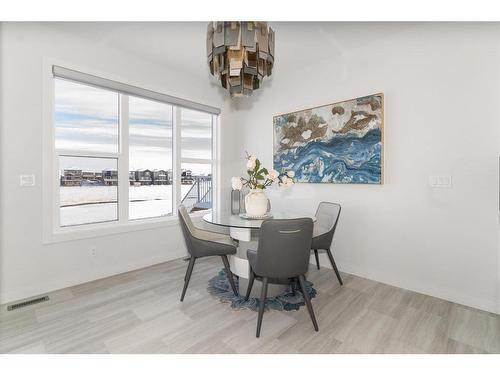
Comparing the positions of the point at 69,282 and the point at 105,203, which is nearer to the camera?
the point at 69,282

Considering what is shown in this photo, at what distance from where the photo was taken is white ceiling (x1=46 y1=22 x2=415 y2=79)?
2.39m

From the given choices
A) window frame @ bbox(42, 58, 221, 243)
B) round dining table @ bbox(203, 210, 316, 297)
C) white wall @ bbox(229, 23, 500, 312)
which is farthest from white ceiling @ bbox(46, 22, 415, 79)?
round dining table @ bbox(203, 210, 316, 297)

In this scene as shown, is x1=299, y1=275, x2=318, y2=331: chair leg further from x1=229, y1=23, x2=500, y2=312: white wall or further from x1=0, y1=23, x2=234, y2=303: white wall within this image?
x1=0, y1=23, x2=234, y2=303: white wall

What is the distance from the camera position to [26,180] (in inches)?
89.4

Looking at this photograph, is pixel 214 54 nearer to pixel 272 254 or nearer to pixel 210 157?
pixel 272 254

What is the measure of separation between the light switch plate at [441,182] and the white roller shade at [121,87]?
2963mm

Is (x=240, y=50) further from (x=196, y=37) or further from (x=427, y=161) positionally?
(x=427, y=161)

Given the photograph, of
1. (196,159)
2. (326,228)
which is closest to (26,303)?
(196,159)

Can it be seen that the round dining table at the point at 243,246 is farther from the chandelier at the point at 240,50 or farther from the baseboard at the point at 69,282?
the baseboard at the point at 69,282

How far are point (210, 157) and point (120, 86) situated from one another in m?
1.59

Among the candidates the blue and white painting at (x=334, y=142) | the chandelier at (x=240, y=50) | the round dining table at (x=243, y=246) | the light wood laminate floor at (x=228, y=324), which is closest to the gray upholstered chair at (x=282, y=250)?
the light wood laminate floor at (x=228, y=324)

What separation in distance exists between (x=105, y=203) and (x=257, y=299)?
2.10 m

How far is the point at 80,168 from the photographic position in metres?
2.70

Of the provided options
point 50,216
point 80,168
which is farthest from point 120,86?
point 50,216
